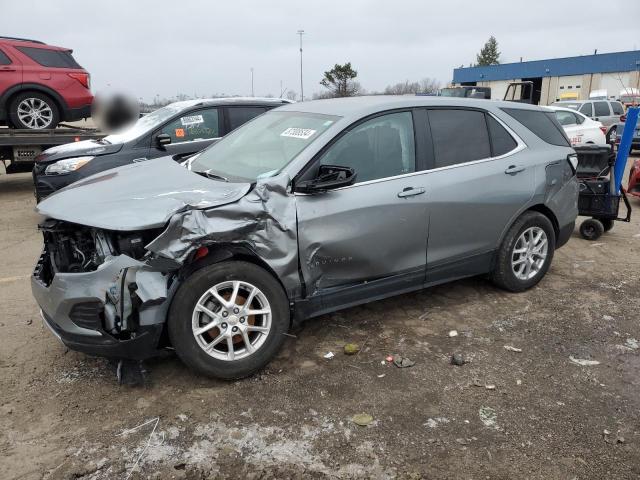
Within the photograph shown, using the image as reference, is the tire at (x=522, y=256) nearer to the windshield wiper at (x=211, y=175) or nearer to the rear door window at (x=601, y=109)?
the windshield wiper at (x=211, y=175)

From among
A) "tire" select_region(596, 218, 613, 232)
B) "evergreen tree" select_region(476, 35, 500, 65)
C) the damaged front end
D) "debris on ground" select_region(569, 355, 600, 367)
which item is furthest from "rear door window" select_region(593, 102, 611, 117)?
"evergreen tree" select_region(476, 35, 500, 65)

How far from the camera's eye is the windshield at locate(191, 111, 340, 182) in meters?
3.52

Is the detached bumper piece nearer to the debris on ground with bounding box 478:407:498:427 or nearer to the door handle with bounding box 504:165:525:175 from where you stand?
the debris on ground with bounding box 478:407:498:427

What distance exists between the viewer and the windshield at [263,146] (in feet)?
11.6

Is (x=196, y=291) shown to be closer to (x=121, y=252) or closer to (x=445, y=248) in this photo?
(x=121, y=252)

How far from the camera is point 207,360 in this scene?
120 inches

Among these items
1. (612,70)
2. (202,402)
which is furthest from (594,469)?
(612,70)

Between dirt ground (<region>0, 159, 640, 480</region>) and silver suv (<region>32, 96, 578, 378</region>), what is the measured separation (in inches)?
13.4

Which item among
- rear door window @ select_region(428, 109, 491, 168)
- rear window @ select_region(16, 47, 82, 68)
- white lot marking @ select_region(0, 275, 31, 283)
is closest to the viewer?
rear door window @ select_region(428, 109, 491, 168)

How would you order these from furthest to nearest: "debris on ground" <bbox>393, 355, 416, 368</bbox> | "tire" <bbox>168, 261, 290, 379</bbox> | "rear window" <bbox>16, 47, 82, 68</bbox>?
"rear window" <bbox>16, 47, 82, 68</bbox> < "debris on ground" <bbox>393, 355, 416, 368</bbox> < "tire" <bbox>168, 261, 290, 379</bbox>

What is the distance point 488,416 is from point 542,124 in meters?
2.96

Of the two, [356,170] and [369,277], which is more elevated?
[356,170]

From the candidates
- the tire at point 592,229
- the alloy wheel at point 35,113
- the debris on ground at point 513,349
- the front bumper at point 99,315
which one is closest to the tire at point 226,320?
the front bumper at point 99,315

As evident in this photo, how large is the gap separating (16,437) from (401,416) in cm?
212
